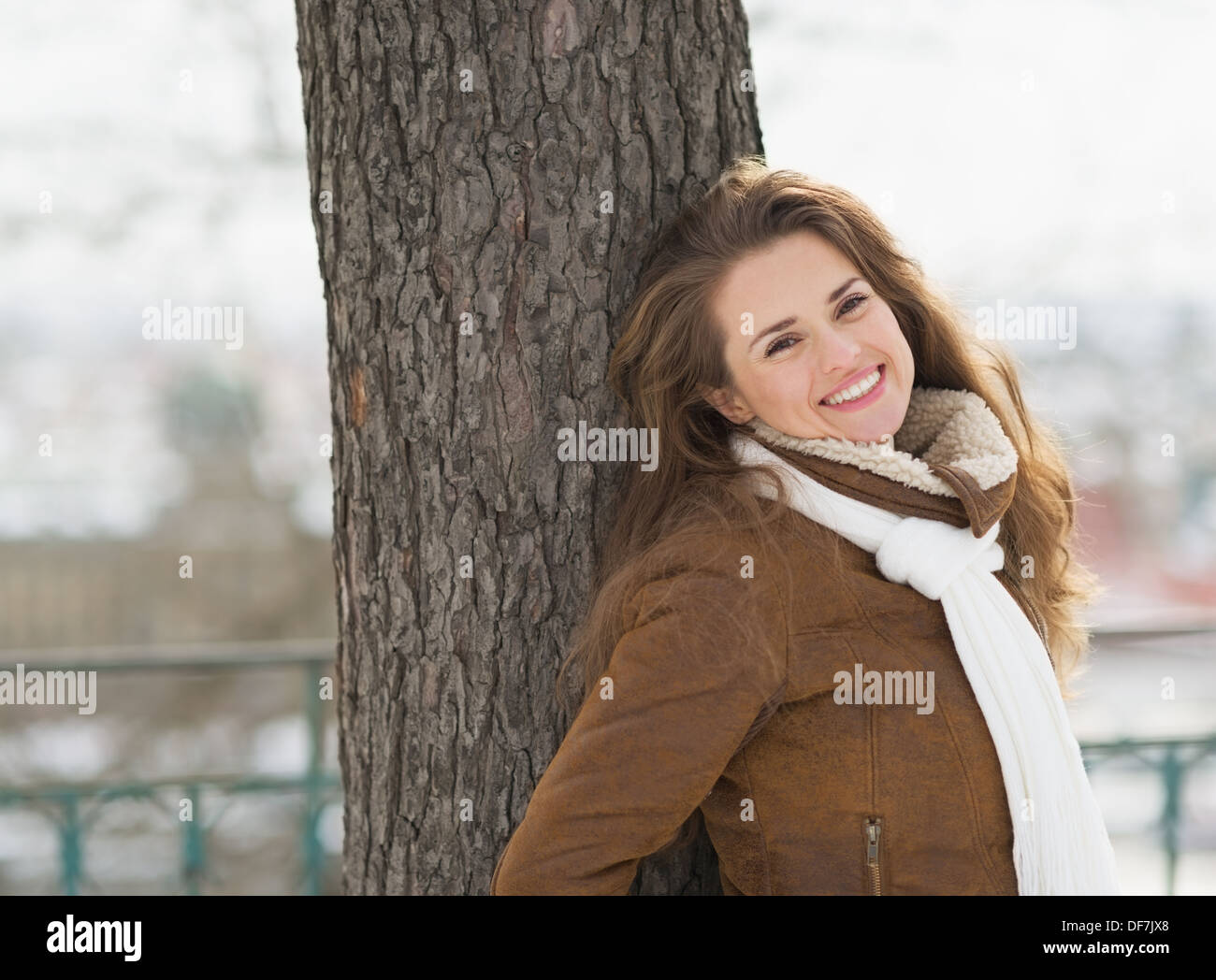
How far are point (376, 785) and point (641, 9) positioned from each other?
59.2 inches

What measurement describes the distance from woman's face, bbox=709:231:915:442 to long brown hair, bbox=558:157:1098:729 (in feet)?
0.11

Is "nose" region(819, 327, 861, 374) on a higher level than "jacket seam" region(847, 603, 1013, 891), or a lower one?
higher

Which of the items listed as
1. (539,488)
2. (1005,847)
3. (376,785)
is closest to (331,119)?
(539,488)

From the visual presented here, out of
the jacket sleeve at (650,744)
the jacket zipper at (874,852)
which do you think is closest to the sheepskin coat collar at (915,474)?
the jacket sleeve at (650,744)

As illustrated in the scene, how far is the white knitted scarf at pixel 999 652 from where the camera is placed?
169 centimetres

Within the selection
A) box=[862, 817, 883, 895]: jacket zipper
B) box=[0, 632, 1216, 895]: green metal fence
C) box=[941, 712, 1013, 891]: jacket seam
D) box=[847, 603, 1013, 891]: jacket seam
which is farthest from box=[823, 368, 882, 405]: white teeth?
box=[0, 632, 1216, 895]: green metal fence

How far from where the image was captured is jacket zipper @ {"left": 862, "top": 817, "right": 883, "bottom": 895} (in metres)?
1.67

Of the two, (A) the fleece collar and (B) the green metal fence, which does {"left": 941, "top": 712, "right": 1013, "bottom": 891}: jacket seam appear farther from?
(B) the green metal fence

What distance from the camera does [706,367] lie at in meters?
1.88

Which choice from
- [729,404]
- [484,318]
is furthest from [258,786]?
[729,404]

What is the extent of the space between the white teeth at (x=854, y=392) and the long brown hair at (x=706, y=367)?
0.17 metres

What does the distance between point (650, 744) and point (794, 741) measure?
0.26 metres

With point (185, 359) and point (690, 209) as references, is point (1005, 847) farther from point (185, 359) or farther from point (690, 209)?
point (185, 359)

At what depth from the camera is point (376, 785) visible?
211cm
